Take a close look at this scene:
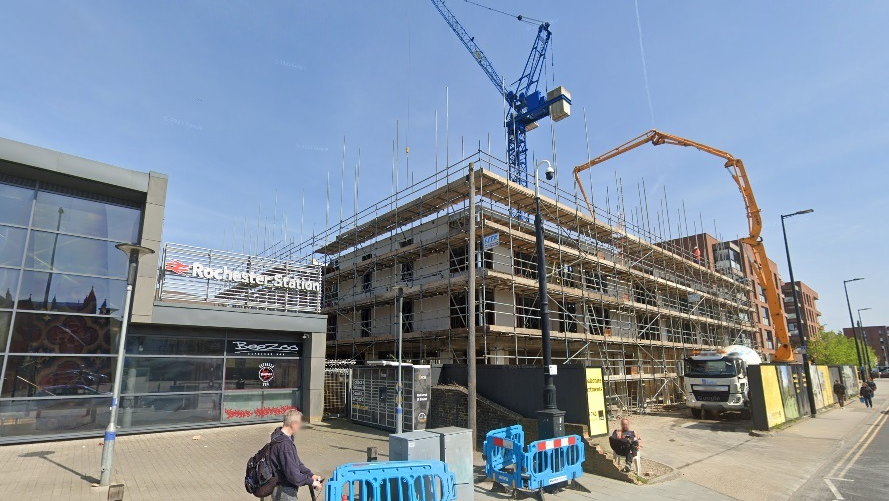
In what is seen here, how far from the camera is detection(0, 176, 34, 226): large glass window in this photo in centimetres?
1322

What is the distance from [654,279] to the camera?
29078 mm

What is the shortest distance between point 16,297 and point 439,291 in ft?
49.1

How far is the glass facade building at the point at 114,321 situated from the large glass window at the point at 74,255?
0.03 m

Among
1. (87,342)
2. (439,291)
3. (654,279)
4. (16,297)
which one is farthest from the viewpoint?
(654,279)

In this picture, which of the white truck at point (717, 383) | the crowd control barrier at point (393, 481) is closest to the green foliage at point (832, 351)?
the white truck at point (717, 383)

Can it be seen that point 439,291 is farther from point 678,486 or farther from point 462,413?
point 678,486

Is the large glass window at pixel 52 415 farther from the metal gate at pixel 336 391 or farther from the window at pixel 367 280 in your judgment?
the window at pixel 367 280

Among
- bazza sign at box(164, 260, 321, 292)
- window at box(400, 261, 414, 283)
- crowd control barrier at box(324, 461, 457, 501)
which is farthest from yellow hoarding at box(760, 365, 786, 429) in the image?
bazza sign at box(164, 260, 321, 292)

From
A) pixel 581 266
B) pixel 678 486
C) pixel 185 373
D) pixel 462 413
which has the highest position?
pixel 581 266

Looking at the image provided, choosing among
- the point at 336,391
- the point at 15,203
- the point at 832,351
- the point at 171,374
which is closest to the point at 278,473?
the point at 171,374

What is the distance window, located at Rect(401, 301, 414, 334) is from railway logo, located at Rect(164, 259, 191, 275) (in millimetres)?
10744

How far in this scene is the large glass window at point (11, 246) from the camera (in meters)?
13.0

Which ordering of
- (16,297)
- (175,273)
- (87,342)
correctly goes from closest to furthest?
(16,297) → (87,342) → (175,273)

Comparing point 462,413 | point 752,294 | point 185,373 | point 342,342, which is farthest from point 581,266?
point 752,294
